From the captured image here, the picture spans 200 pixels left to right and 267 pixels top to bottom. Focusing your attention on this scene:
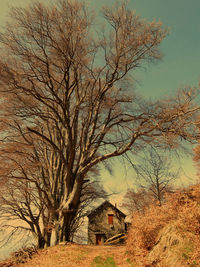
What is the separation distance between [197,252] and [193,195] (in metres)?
2.81

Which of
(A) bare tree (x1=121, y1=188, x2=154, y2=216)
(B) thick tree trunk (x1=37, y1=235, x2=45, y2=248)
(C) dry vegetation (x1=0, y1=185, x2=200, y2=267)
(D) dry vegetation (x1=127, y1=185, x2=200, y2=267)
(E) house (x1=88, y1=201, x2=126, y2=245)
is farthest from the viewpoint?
Answer: (A) bare tree (x1=121, y1=188, x2=154, y2=216)

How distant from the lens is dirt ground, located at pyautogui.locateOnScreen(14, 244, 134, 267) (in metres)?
6.45

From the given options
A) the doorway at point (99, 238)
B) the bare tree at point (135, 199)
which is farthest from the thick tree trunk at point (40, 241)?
the bare tree at point (135, 199)

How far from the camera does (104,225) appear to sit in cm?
2391

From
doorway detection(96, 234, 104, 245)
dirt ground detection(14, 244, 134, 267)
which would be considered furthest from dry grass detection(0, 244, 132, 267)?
doorway detection(96, 234, 104, 245)

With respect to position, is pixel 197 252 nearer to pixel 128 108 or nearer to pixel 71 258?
pixel 71 258

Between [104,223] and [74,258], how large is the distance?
724 inches

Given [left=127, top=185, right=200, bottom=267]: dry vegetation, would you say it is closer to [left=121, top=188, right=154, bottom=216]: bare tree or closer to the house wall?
[left=121, top=188, right=154, bottom=216]: bare tree

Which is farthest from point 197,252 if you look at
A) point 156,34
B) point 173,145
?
point 156,34

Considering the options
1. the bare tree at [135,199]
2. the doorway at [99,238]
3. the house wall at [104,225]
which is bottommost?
the doorway at [99,238]

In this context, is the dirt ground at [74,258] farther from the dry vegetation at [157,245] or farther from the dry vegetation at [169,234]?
the dry vegetation at [169,234]

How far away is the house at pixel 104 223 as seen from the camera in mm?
23322

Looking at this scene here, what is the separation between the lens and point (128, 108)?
10.4 m

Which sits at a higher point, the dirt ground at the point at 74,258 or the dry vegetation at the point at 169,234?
the dry vegetation at the point at 169,234
